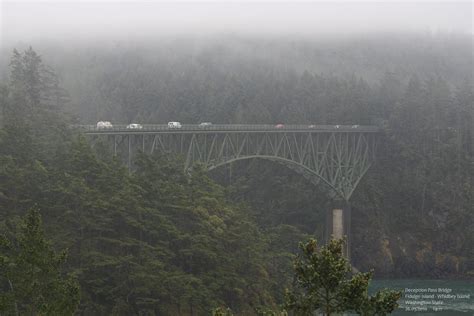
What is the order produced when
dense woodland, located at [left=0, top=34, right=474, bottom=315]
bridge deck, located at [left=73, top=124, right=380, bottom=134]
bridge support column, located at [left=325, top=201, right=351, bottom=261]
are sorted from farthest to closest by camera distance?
bridge support column, located at [left=325, top=201, right=351, bottom=261] < bridge deck, located at [left=73, top=124, right=380, bottom=134] < dense woodland, located at [left=0, top=34, right=474, bottom=315]

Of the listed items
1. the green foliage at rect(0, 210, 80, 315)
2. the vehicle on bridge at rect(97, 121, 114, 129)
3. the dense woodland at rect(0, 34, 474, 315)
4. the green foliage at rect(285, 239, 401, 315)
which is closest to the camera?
the green foliage at rect(285, 239, 401, 315)

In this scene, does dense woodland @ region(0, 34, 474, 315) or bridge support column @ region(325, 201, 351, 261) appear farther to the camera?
bridge support column @ region(325, 201, 351, 261)

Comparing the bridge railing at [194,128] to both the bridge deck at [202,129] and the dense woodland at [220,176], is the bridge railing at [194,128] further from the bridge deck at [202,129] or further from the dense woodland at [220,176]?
the dense woodland at [220,176]

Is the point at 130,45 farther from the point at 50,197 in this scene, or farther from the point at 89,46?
the point at 50,197

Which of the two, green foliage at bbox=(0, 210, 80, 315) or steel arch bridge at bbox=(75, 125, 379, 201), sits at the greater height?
steel arch bridge at bbox=(75, 125, 379, 201)

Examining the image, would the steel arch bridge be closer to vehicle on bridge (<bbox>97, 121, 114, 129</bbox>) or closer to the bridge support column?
vehicle on bridge (<bbox>97, 121, 114, 129</bbox>)

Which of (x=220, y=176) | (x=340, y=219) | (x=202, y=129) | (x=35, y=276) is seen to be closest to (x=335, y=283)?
(x=35, y=276)

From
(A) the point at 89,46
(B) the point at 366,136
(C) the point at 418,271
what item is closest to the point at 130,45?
(A) the point at 89,46

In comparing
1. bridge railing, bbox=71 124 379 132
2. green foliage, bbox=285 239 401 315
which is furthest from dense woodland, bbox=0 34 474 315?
green foliage, bbox=285 239 401 315
